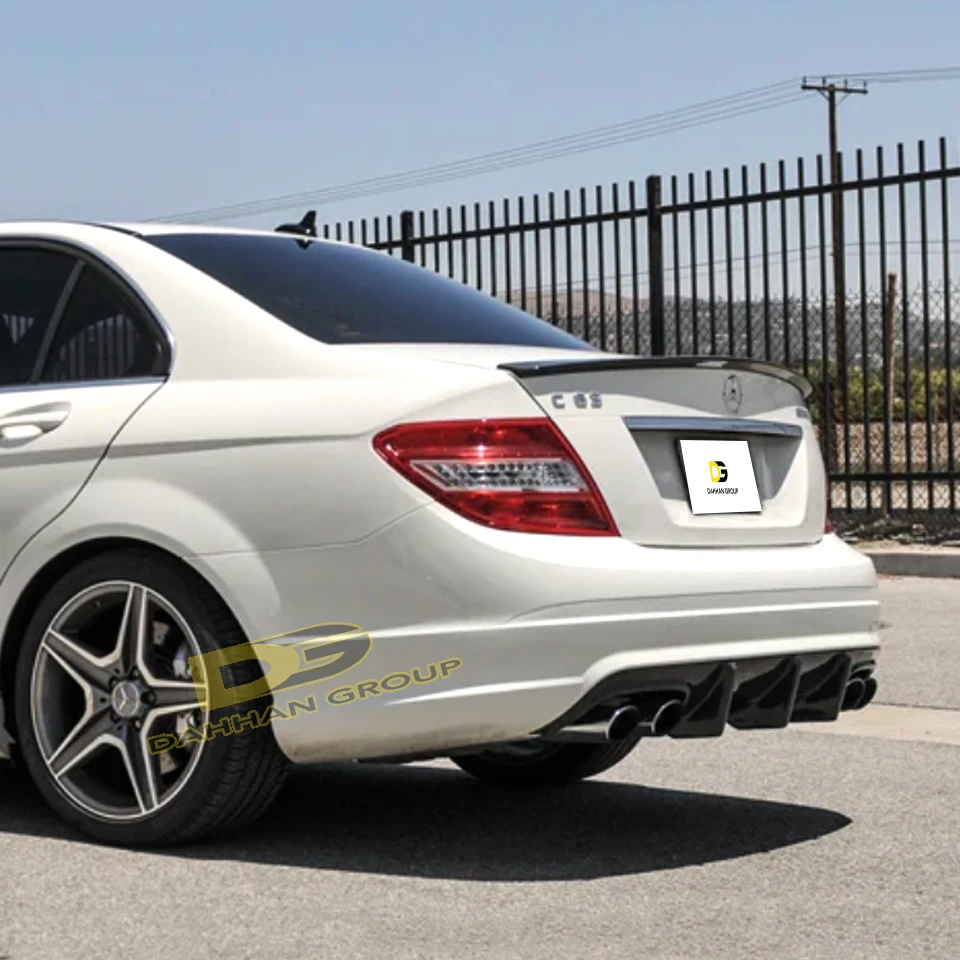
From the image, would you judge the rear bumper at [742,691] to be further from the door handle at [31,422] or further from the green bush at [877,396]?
the green bush at [877,396]

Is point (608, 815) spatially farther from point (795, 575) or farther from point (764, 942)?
point (764, 942)

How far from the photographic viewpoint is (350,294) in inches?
211

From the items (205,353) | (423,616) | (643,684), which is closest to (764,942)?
(643,684)

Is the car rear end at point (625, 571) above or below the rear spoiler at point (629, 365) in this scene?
below

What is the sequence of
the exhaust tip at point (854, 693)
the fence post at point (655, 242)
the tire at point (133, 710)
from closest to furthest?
A: the tire at point (133, 710) → the exhaust tip at point (854, 693) → the fence post at point (655, 242)

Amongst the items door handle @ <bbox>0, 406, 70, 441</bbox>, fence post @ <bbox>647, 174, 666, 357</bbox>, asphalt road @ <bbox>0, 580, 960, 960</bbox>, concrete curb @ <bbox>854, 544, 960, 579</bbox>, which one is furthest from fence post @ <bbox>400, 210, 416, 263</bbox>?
door handle @ <bbox>0, 406, 70, 441</bbox>

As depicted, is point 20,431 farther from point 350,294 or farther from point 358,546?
point 358,546

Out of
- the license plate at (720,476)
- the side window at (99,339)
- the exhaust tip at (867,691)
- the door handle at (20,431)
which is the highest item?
the side window at (99,339)

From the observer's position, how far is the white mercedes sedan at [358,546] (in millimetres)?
4531

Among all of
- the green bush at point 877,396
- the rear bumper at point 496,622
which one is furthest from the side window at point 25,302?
the green bush at point 877,396

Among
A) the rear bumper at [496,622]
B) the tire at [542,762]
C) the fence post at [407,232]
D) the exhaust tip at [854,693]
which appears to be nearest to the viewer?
the rear bumper at [496,622]

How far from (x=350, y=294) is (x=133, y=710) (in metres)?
1.22

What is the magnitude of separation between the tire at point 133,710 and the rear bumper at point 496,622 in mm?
120

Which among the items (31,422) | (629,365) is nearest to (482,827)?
(629,365)
